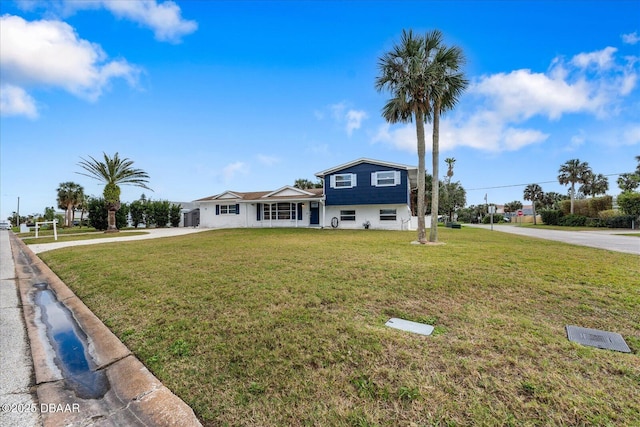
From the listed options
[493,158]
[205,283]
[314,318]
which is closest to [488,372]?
[314,318]

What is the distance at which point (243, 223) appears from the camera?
82.0 feet

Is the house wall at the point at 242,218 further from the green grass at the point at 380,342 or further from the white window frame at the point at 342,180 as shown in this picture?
the green grass at the point at 380,342

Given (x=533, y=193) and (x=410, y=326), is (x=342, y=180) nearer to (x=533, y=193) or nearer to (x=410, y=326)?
(x=410, y=326)

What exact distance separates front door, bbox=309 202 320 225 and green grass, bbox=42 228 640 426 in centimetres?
1719

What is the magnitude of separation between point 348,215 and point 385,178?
14.1 feet

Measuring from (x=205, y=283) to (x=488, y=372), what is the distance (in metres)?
4.67

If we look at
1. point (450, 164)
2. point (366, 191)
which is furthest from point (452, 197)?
point (366, 191)

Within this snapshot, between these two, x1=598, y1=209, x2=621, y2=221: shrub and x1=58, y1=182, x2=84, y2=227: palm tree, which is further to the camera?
x1=58, y1=182, x2=84, y2=227: palm tree

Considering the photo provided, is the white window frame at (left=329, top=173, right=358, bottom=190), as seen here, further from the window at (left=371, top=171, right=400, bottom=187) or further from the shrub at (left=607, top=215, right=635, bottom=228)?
the shrub at (left=607, top=215, right=635, bottom=228)

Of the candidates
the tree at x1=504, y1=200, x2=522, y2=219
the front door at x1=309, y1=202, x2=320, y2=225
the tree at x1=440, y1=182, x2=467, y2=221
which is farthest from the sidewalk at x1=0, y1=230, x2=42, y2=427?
the tree at x1=504, y1=200, x2=522, y2=219

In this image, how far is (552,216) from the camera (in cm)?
4153

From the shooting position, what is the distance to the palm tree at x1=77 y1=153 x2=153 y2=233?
2311cm

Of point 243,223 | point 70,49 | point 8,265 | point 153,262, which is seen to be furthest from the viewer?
point 243,223

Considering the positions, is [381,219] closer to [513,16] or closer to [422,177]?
[422,177]
